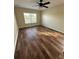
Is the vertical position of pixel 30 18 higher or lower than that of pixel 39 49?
higher

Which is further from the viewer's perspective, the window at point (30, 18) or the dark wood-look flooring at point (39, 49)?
the window at point (30, 18)

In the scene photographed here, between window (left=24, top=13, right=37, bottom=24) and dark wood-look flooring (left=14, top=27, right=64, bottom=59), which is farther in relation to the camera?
window (left=24, top=13, right=37, bottom=24)

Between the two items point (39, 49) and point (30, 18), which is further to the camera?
point (30, 18)

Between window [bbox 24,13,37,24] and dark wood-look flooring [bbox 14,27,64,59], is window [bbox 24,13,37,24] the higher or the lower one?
the higher one

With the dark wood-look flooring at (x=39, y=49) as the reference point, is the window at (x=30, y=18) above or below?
above
